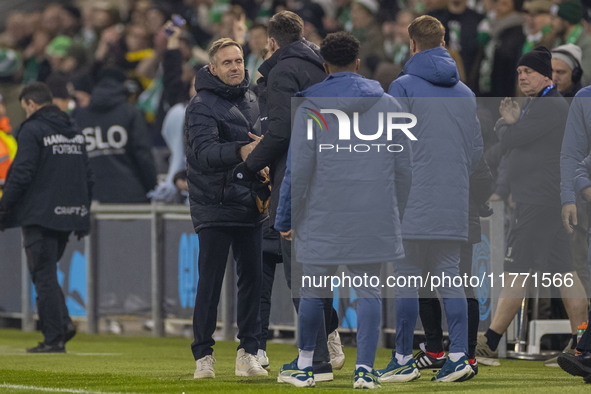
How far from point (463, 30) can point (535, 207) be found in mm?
4087

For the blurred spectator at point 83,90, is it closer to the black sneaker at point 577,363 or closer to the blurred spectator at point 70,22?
the blurred spectator at point 70,22

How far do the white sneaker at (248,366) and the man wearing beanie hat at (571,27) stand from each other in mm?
4648

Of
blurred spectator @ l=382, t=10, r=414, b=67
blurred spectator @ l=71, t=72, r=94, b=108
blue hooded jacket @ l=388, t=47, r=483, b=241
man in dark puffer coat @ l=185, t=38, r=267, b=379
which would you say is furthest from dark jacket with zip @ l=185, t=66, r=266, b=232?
blurred spectator @ l=71, t=72, r=94, b=108

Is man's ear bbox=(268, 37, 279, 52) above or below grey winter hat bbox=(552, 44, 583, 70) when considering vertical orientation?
below

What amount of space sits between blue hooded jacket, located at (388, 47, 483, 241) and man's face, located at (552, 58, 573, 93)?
2082 mm

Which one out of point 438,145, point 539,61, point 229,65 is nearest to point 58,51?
point 539,61

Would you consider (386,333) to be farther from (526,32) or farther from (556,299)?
(526,32)

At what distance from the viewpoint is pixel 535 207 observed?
989 centimetres

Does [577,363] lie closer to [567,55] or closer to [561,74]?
[561,74]

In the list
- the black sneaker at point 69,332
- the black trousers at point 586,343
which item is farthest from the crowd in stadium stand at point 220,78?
the black sneaker at point 69,332

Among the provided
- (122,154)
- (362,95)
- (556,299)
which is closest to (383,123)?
(362,95)

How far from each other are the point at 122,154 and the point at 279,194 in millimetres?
6554

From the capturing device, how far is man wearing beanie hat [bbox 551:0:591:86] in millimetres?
11781

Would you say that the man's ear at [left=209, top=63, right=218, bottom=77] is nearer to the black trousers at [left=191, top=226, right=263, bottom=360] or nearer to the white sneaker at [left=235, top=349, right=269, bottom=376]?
the black trousers at [left=191, top=226, right=263, bottom=360]
